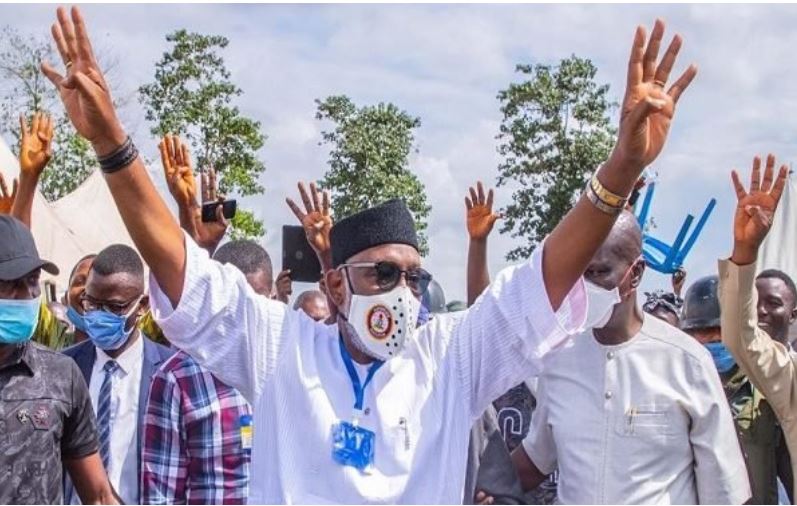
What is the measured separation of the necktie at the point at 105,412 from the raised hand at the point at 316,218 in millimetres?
1274

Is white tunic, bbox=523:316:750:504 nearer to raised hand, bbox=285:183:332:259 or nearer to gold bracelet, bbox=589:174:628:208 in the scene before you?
gold bracelet, bbox=589:174:628:208

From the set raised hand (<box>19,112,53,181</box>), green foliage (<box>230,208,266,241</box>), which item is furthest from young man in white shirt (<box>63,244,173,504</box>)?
green foliage (<box>230,208,266,241</box>)

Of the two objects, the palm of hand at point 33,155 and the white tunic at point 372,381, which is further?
the palm of hand at point 33,155

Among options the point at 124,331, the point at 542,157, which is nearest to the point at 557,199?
the point at 542,157

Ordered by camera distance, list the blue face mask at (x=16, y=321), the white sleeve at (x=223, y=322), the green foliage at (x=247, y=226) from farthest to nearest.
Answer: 1. the green foliage at (x=247, y=226)
2. the blue face mask at (x=16, y=321)
3. the white sleeve at (x=223, y=322)

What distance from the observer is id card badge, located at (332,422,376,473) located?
10.1ft

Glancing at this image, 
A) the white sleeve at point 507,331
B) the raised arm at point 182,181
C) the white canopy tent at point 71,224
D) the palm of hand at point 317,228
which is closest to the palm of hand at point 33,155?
the raised arm at point 182,181

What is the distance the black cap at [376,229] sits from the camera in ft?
10.9

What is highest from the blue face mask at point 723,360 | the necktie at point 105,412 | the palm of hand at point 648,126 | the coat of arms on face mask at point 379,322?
the palm of hand at point 648,126

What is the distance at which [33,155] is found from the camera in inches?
219

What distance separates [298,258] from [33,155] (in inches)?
74.7

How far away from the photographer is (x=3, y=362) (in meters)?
3.96

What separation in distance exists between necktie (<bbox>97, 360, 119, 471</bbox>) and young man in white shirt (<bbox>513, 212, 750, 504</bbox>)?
1.78 metres

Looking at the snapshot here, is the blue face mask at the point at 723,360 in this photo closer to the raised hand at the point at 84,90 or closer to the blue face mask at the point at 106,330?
the blue face mask at the point at 106,330
